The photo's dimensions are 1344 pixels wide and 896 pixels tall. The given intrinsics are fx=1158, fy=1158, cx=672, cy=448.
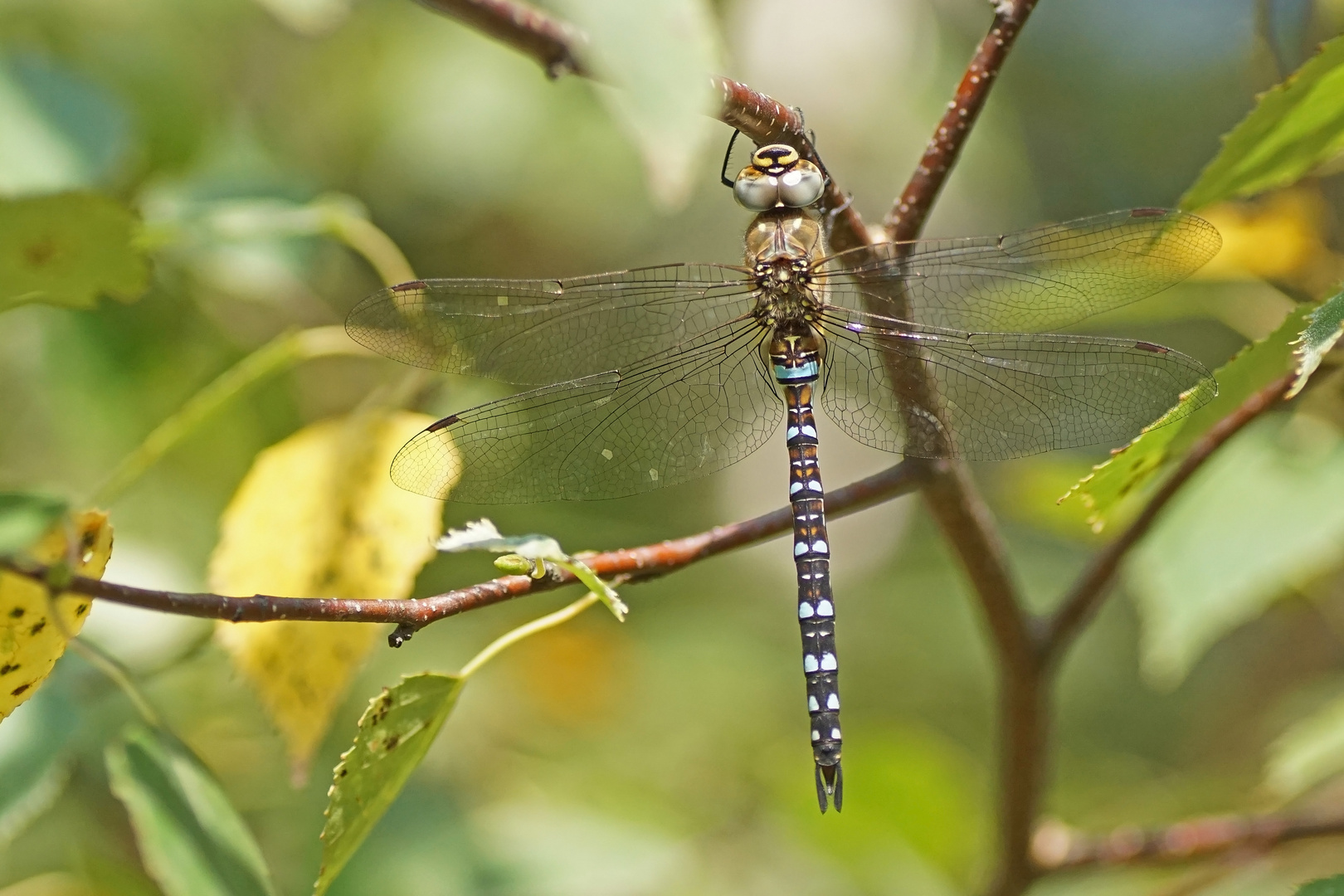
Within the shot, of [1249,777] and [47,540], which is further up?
[1249,777]

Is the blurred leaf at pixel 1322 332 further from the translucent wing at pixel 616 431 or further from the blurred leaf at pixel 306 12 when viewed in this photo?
the blurred leaf at pixel 306 12

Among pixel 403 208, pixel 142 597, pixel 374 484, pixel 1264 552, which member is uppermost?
pixel 403 208

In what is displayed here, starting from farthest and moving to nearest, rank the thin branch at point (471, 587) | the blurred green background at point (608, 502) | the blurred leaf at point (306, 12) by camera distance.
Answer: the blurred green background at point (608, 502), the blurred leaf at point (306, 12), the thin branch at point (471, 587)

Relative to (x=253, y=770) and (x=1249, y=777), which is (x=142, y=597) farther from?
(x=1249, y=777)

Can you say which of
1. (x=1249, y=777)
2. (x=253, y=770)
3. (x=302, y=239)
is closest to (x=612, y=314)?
(x=302, y=239)

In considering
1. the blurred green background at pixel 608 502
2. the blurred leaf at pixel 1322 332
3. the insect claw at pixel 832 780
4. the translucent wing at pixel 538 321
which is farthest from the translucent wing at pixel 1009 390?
the blurred leaf at pixel 1322 332

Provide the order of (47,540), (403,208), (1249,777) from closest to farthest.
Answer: (47,540) → (1249,777) → (403,208)
